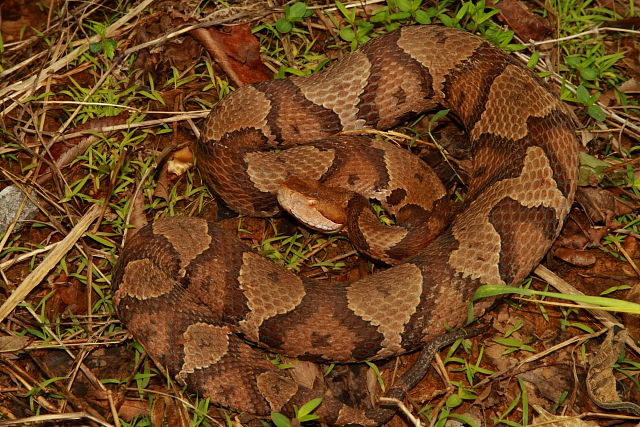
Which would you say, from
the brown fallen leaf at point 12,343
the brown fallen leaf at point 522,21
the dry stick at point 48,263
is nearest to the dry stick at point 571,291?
the brown fallen leaf at point 522,21

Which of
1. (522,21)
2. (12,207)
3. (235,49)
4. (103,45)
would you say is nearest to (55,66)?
(103,45)

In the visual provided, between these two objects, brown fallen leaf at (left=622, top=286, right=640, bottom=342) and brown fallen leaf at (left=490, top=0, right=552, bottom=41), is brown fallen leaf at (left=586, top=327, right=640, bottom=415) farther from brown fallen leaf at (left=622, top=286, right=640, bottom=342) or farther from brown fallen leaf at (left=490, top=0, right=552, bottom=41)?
brown fallen leaf at (left=490, top=0, right=552, bottom=41)

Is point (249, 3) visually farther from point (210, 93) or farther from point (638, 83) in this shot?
point (638, 83)

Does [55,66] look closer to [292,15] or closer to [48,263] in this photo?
[48,263]

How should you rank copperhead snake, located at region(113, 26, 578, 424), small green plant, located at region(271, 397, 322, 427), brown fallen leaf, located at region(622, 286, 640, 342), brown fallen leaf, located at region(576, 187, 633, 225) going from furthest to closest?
brown fallen leaf, located at region(576, 187, 633, 225)
brown fallen leaf, located at region(622, 286, 640, 342)
copperhead snake, located at region(113, 26, 578, 424)
small green plant, located at region(271, 397, 322, 427)

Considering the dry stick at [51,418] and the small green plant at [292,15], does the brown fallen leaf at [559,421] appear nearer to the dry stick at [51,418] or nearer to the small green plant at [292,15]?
the dry stick at [51,418]

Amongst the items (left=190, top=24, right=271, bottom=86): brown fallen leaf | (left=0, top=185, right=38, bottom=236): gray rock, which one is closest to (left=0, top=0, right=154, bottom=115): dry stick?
(left=190, top=24, right=271, bottom=86): brown fallen leaf
